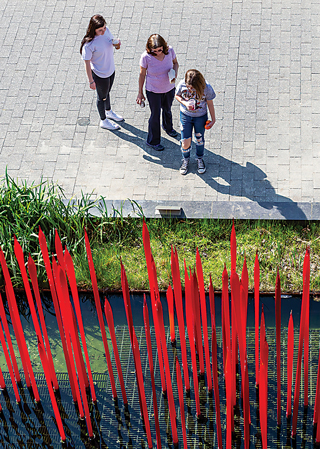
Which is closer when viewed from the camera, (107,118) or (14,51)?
(107,118)

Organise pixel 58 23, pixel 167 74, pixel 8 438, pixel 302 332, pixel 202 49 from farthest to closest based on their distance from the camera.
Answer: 1. pixel 58 23
2. pixel 202 49
3. pixel 167 74
4. pixel 8 438
5. pixel 302 332

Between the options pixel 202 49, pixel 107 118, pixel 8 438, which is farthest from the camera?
pixel 202 49

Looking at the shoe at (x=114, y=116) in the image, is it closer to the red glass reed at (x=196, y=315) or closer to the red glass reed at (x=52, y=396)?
the red glass reed at (x=196, y=315)

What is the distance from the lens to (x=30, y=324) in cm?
586

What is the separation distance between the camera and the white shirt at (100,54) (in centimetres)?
707

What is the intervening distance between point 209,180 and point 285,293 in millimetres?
1945

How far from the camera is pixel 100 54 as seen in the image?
7152 mm

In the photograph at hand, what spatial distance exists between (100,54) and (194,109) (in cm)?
144

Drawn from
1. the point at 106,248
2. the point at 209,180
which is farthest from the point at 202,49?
the point at 106,248

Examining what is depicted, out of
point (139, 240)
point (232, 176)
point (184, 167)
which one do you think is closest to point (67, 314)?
point (139, 240)

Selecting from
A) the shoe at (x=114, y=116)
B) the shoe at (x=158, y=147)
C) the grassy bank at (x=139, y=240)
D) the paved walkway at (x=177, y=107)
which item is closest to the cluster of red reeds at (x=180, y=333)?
the grassy bank at (x=139, y=240)

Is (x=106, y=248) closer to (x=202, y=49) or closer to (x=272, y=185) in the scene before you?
(x=272, y=185)

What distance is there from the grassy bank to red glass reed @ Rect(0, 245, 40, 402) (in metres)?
1.36

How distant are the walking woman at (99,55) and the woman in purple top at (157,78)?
54cm
